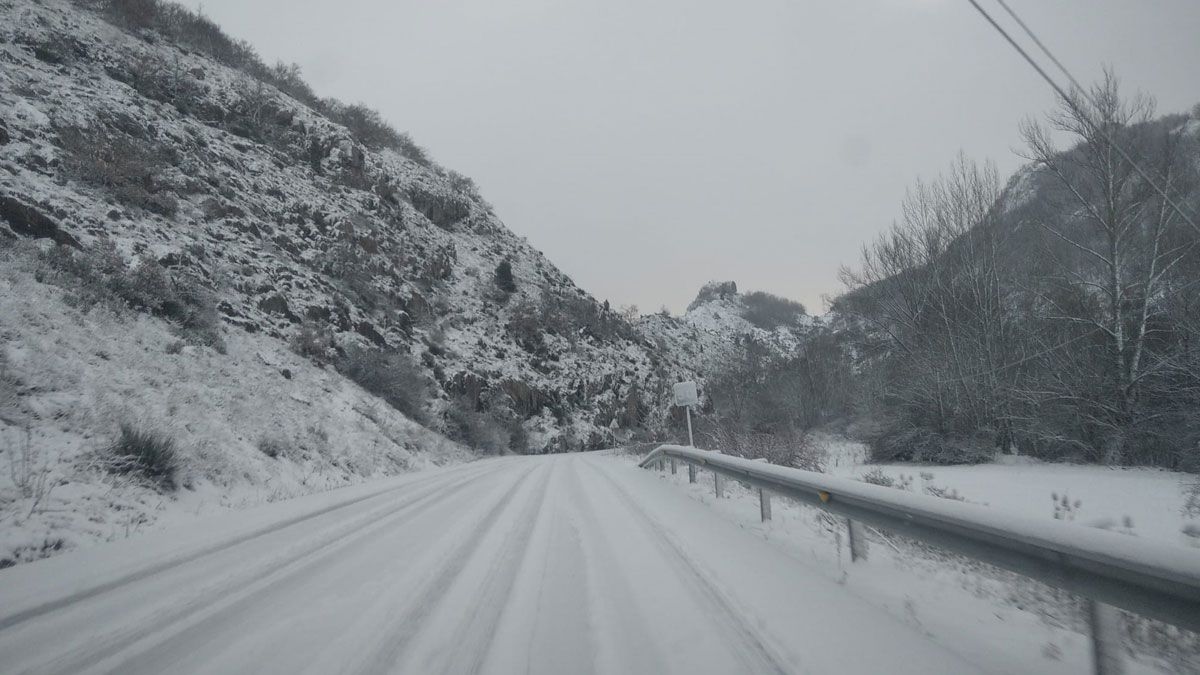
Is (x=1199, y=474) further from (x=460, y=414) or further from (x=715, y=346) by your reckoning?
(x=715, y=346)

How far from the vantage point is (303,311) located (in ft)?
60.8

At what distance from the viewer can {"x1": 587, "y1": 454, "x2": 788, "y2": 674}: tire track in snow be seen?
6.36ft

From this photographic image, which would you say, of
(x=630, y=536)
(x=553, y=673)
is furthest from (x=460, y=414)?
(x=553, y=673)

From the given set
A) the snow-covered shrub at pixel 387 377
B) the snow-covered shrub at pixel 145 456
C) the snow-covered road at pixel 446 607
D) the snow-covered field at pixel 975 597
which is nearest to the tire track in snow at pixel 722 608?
the snow-covered road at pixel 446 607

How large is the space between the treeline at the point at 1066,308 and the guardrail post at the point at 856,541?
8.80m

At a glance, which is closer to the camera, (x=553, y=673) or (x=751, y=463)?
(x=553, y=673)

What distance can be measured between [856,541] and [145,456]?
27.4ft

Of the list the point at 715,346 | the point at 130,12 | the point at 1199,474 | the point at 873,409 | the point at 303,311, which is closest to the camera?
the point at 1199,474

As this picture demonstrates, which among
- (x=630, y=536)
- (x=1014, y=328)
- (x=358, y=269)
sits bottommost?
(x=630, y=536)

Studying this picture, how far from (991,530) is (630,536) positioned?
2.80 m

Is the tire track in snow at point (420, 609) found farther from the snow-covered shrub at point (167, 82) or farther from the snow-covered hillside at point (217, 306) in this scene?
the snow-covered shrub at point (167, 82)

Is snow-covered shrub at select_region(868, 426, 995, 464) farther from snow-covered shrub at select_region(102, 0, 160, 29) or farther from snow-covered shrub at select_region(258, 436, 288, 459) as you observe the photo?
snow-covered shrub at select_region(102, 0, 160, 29)

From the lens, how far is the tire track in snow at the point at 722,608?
1938 millimetres

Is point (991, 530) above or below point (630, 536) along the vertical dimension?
above
